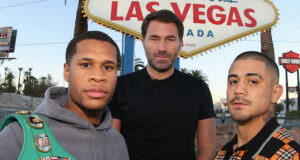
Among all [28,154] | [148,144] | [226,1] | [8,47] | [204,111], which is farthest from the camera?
[8,47]

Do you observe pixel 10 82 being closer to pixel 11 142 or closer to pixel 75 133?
pixel 75 133

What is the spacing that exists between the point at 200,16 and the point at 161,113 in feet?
11.5

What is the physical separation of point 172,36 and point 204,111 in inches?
32.3

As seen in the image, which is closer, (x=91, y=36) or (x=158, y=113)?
(x=91, y=36)

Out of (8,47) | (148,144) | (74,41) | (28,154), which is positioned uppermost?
(8,47)

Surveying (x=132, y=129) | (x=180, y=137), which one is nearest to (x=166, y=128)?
(x=180, y=137)

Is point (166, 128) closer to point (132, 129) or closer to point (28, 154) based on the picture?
point (132, 129)

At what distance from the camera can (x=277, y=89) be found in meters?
2.00

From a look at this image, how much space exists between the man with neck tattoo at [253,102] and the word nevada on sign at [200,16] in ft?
10.8

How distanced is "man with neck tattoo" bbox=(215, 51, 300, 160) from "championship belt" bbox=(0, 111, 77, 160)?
46.9 inches

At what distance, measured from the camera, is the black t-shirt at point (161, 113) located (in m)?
2.49

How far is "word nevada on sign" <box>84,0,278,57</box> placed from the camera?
5.21 m

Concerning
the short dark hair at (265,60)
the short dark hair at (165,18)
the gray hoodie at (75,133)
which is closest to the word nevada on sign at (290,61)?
the short dark hair at (165,18)

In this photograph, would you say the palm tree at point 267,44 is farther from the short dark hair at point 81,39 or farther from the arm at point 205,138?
the short dark hair at point 81,39
